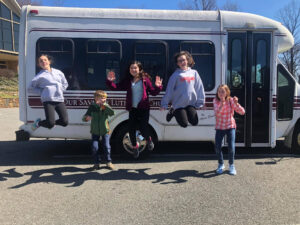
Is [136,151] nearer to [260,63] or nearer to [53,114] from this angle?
[53,114]

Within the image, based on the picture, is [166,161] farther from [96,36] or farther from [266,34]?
[266,34]

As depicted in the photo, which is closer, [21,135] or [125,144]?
[21,135]

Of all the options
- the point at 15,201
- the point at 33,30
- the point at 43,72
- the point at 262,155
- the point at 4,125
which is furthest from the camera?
the point at 4,125

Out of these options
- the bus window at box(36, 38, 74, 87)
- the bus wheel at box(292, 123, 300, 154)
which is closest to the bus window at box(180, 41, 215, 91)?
the bus wheel at box(292, 123, 300, 154)

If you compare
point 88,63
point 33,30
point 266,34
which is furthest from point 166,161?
point 33,30

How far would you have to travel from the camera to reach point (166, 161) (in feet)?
18.3

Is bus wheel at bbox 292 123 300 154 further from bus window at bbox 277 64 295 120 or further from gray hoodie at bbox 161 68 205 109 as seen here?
gray hoodie at bbox 161 68 205 109

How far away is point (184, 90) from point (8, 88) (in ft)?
62.3

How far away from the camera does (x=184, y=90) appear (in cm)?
462

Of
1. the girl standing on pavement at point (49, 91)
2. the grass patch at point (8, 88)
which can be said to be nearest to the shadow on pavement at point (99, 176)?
the girl standing on pavement at point (49, 91)

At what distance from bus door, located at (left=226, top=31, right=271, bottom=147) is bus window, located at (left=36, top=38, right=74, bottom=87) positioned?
3.25 meters

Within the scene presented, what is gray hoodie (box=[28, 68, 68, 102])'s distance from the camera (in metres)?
4.80

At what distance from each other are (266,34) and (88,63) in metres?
3.74

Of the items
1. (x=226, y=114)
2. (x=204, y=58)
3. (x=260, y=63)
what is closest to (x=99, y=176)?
(x=226, y=114)
